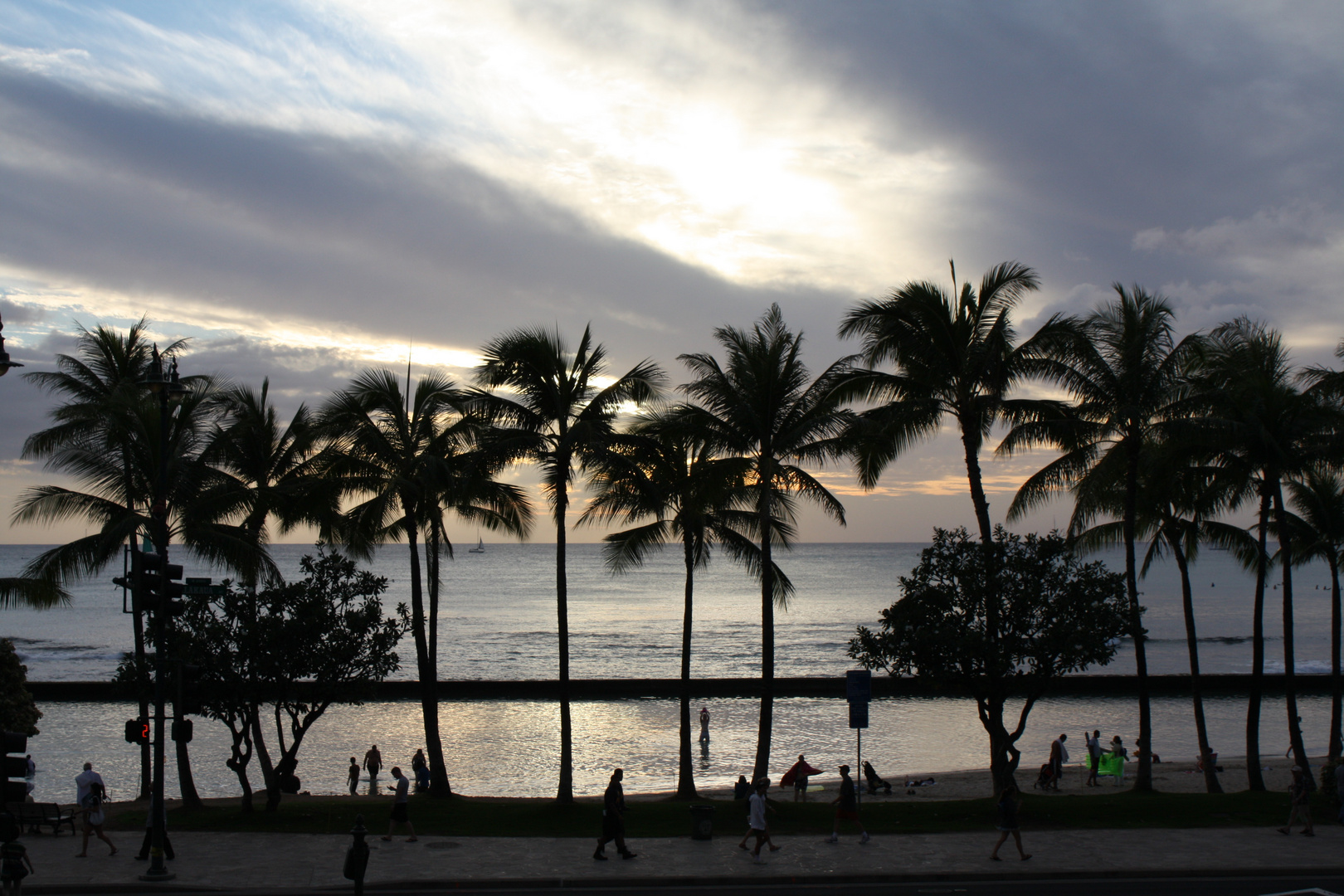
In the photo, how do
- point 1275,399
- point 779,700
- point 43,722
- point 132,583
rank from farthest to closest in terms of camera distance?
point 779,700 → point 43,722 → point 1275,399 → point 132,583

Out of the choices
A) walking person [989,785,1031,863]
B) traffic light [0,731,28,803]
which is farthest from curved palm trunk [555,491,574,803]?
traffic light [0,731,28,803]

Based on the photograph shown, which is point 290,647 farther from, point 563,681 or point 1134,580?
point 1134,580

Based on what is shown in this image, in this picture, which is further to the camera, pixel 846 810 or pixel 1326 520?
pixel 1326 520

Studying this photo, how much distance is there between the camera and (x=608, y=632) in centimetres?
9650

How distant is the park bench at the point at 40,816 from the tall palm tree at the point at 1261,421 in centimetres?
2692

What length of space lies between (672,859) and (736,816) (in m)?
4.03

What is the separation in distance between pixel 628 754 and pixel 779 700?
16799 mm

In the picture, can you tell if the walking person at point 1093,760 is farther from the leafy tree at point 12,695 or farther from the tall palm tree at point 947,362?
the leafy tree at point 12,695

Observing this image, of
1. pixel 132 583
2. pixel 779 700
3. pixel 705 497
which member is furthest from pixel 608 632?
pixel 132 583

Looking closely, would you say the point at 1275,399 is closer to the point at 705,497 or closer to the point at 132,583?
the point at 705,497

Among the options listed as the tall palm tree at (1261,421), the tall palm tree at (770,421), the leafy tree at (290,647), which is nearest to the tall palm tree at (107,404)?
the leafy tree at (290,647)

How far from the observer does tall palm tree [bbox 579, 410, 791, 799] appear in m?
22.9

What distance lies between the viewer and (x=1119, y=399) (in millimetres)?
23500

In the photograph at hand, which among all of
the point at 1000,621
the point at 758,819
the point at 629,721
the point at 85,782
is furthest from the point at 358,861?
the point at 629,721
